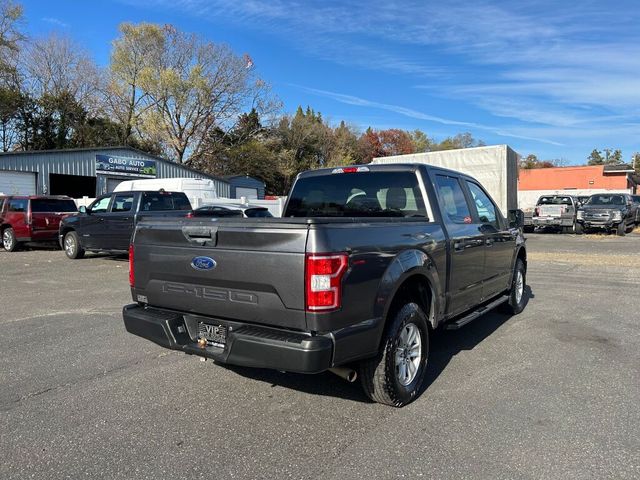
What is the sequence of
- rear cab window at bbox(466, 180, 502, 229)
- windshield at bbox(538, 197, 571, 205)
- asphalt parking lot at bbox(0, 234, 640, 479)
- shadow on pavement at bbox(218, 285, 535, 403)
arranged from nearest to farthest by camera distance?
1. asphalt parking lot at bbox(0, 234, 640, 479)
2. shadow on pavement at bbox(218, 285, 535, 403)
3. rear cab window at bbox(466, 180, 502, 229)
4. windshield at bbox(538, 197, 571, 205)

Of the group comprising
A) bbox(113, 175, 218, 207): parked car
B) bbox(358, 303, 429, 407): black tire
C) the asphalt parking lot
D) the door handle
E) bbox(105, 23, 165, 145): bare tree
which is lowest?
the asphalt parking lot

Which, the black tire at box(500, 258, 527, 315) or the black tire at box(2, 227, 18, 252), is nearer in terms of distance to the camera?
the black tire at box(500, 258, 527, 315)

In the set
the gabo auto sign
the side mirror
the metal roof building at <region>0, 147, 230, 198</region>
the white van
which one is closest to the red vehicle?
the white van

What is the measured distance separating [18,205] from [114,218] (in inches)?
212

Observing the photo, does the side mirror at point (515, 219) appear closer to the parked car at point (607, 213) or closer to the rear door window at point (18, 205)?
the rear door window at point (18, 205)

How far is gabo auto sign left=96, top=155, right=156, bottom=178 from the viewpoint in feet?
89.9

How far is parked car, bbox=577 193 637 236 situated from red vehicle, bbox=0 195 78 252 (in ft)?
69.0

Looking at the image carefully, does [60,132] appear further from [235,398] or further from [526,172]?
[526,172]

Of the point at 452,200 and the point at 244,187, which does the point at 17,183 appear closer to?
the point at 244,187

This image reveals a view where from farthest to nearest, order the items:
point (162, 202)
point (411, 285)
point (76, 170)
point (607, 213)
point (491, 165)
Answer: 1. point (76, 170)
2. point (607, 213)
3. point (491, 165)
4. point (162, 202)
5. point (411, 285)

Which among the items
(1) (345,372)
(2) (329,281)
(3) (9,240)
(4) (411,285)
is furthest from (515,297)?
(3) (9,240)

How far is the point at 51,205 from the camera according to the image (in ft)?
52.3

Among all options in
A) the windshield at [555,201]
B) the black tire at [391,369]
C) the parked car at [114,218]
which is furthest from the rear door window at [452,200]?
the windshield at [555,201]

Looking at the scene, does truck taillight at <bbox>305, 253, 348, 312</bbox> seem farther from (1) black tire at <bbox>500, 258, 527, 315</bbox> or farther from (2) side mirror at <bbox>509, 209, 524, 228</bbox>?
(2) side mirror at <bbox>509, 209, 524, 228</bbox>
